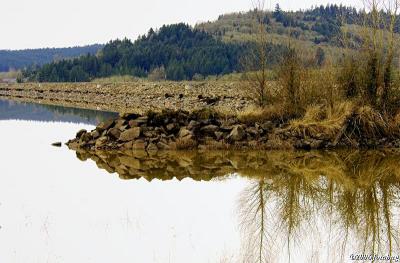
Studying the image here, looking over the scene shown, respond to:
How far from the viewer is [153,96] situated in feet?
128

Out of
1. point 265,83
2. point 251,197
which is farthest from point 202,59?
point 251,197

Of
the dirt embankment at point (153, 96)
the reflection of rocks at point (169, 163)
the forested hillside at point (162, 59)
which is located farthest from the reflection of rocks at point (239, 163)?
the forested hillside at point (162, 59)

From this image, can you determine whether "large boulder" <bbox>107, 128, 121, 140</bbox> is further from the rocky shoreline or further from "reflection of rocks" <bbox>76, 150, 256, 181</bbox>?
"reflection of rocks" <bbox>76, 150, 256, 181</bbox>

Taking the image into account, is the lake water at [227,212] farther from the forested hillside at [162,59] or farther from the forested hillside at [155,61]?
the forested hillside at [155,61]

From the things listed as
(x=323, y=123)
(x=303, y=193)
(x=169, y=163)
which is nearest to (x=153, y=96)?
(x=323, y=123)

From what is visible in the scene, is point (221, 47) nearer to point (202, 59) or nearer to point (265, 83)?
point (202, 59)

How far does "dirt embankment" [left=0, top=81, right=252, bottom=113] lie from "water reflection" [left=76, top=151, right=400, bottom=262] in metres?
4.78

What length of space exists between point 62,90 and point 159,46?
55458 millimetres

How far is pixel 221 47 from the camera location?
373 ft

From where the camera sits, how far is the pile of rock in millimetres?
17547

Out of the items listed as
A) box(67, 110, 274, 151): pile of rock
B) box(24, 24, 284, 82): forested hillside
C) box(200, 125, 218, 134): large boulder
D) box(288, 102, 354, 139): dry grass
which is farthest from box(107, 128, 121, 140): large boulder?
box(24, 24, 284, 82): forested hillside

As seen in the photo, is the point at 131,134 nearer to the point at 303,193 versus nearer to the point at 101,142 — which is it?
the point at 101,142

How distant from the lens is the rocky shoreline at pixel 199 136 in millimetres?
17406

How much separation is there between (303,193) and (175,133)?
7.90 meters
